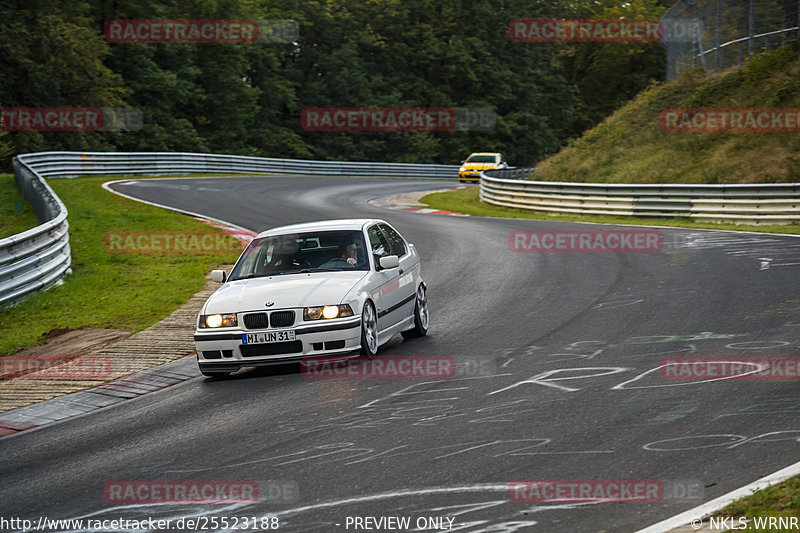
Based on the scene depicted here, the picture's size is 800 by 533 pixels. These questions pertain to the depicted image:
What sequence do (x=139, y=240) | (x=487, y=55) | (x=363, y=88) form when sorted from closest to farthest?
(x=139, y=240) < (x=363, y=88) < (x=487, y=55)

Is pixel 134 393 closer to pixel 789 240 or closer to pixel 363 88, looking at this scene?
pixel 789 240

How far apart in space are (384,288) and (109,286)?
7.10 metres

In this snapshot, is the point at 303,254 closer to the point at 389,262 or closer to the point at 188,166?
the point at 389,262

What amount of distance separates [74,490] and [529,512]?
2933 mm

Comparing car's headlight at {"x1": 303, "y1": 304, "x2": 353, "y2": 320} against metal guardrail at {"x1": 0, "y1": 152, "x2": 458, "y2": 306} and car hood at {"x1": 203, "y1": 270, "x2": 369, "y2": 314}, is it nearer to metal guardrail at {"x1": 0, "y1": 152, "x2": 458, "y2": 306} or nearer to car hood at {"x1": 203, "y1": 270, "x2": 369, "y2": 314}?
Result: car hood at {"x1": 203, "y1": 270, "x2": 369, "y2": 314}

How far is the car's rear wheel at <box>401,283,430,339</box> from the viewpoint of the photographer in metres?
11.0

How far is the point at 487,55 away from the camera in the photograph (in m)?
74.2

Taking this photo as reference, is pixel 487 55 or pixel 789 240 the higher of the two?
pixel 487 55

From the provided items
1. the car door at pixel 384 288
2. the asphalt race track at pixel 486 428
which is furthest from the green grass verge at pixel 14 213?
the asphalt race track at pixel 486 428

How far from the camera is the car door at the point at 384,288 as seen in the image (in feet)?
32.8

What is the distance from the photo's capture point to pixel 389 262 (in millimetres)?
10156

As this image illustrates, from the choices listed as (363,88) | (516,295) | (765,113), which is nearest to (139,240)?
(516,295)

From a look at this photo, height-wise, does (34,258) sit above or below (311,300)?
below

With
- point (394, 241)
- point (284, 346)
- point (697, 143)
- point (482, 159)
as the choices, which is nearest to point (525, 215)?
point (697, 143)
